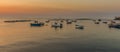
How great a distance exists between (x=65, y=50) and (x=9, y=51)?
9.15m

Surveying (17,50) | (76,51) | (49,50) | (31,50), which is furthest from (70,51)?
(17,50)

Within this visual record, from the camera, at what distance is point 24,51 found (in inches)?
1310

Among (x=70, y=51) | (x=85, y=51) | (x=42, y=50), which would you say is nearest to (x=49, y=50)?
(x=42, y=50)

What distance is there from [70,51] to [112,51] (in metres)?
6.81

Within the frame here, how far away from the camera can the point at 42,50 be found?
34188mm

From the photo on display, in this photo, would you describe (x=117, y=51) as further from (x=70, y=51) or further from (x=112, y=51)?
(x=70, y=51)

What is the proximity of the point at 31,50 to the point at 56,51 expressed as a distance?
13.9 ft

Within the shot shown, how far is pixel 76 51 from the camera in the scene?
33.5m

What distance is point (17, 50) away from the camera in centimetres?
3438

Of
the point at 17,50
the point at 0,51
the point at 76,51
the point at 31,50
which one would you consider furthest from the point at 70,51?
the point at 0,51

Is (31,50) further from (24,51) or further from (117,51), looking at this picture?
(117,51)

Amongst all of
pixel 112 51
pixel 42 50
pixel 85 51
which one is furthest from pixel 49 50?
pixel 112 51

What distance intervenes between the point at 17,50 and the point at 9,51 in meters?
1.33

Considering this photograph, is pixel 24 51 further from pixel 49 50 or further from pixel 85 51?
pixel 85 51
